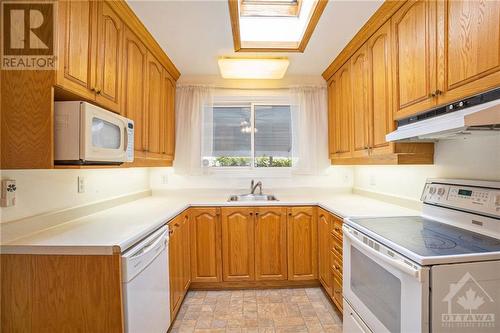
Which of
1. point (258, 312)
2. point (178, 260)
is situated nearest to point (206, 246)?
point (178, 260)

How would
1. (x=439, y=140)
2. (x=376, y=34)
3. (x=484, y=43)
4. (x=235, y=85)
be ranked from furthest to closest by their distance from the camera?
1. (x=235, y=85)
2. (x=376, y=34)
3. (x=439, y=140)
4. (x=484, y=43)

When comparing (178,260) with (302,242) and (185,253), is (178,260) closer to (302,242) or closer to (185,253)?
(185,253)

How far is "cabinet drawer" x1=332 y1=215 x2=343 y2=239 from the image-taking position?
6.08 feet

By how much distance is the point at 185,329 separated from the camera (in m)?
1.84

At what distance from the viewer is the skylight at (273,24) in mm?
1794

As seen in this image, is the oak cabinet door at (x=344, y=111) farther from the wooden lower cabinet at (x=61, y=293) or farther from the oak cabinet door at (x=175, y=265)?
the wooden lower cabinet at (x=61, y=293)

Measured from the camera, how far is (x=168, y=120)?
258cm

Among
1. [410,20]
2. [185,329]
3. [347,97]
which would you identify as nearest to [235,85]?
[347,97]

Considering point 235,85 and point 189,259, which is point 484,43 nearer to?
point 235,85

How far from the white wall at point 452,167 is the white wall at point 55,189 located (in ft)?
8.25

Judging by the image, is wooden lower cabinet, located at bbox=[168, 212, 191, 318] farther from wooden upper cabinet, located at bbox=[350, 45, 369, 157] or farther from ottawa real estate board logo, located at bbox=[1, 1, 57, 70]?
wooden upper cabinet, located at bbox=[350, 45, 369, 157]

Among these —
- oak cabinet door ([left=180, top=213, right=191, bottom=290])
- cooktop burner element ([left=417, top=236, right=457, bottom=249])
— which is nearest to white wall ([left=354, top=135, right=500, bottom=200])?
cooktop burner element ([left=417, top=236, right=457, bottom=249])

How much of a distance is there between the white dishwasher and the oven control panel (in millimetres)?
1833

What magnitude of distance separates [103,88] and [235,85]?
168 centimetres
